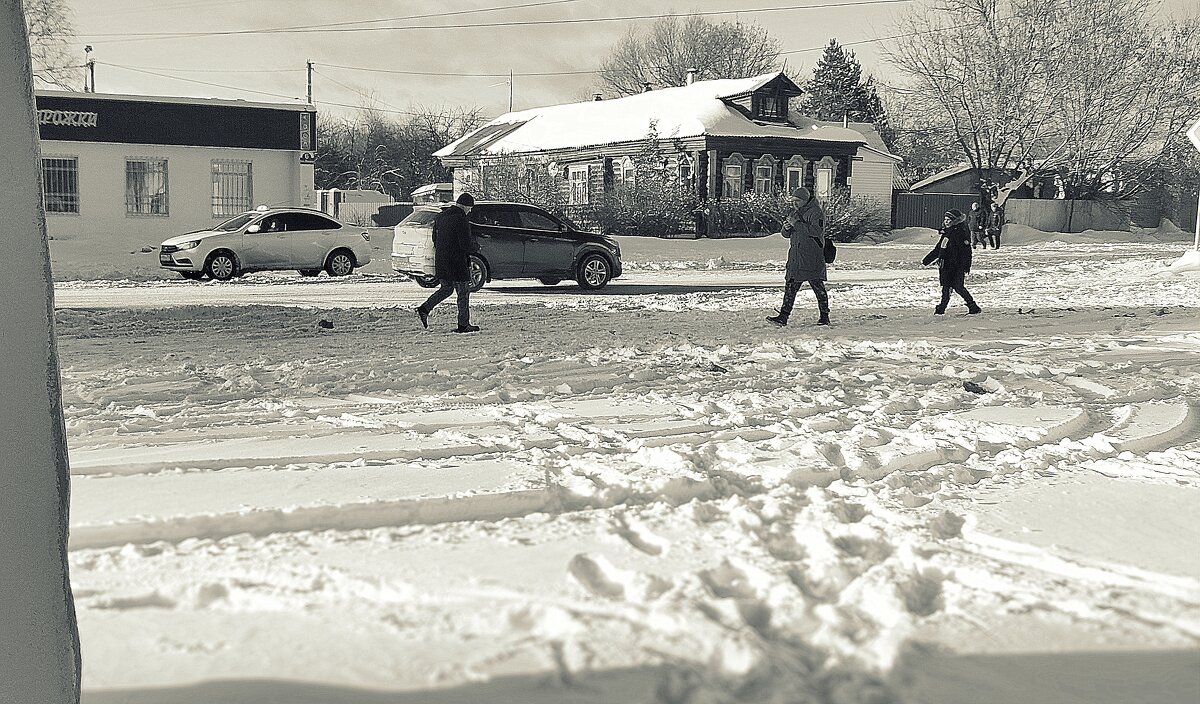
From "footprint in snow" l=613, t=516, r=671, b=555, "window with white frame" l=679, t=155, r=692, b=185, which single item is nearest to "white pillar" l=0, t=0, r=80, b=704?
"footprint in snow" l=613, t=516, r=671, b=555

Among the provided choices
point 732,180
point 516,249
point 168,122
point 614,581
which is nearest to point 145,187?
point 168,122

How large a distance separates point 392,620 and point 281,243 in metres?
18.2

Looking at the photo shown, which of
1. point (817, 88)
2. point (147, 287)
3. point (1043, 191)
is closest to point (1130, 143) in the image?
point (1043, 191)

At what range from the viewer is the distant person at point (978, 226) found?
3503 centimetres

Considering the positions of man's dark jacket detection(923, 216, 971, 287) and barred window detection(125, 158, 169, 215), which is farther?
barred window detection(125, 158, 169, 215)

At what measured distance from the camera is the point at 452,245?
39.6 feet

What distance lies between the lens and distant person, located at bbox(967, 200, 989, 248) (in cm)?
3503

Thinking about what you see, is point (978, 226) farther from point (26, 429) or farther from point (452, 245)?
point (26, 429)

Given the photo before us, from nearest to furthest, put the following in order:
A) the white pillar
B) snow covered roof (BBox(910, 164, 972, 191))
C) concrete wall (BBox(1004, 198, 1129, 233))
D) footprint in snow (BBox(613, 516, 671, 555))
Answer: the white pillar
footprint in snow (BBox(613, 516, 671, 555))
concrete wall (BBox(1004, 198, 1129, 233))
snow covered roof (BBox(910, 164, 972, 191))

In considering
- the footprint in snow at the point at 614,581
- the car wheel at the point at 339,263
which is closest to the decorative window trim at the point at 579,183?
the car wheel at the point at 339,263

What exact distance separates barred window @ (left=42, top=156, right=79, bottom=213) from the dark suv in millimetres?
17998

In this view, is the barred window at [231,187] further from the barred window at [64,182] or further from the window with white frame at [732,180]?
the window with white frame at [732,180]

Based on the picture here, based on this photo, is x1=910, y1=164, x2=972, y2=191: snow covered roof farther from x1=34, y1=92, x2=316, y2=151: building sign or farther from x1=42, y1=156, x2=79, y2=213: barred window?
x1=42, y1=156, x2=79, y2=213: barred window

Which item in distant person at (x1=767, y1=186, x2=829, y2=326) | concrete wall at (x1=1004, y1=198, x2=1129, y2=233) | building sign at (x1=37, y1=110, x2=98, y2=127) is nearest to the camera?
distant person at (x1=767, y1=186, x2=829, y2=326)
